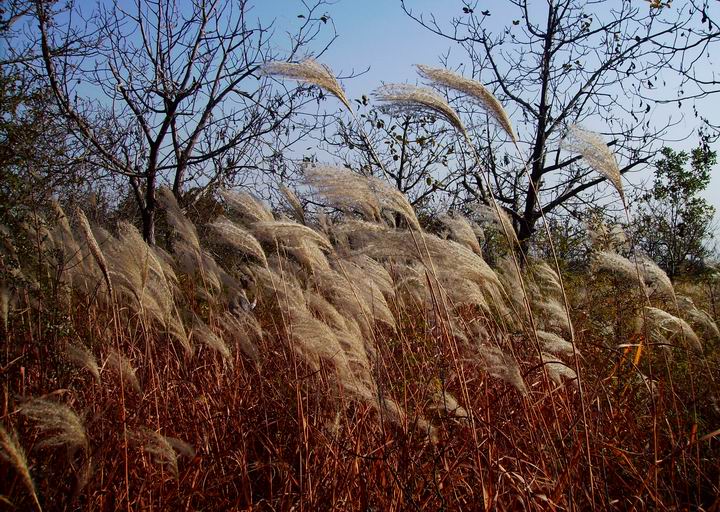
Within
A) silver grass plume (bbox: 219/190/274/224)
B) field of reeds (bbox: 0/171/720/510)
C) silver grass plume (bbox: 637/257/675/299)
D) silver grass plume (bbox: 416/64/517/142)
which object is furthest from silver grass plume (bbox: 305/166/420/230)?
silver grass plume (bbox: 637/257/675/299)

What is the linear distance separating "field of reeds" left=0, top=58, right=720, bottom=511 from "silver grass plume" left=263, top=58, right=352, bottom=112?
2 centimetres

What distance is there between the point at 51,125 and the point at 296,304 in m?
4.18

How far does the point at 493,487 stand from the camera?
7.39 ft

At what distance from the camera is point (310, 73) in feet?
7.20

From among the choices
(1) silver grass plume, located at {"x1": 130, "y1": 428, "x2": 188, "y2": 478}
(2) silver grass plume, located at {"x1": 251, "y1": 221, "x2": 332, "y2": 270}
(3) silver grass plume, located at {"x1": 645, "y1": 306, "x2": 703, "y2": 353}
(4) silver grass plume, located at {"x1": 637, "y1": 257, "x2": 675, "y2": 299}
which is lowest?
(1) silver grass plume, located at {"x1": 130, "y1": 428, "x2": 188, "y2": 478}

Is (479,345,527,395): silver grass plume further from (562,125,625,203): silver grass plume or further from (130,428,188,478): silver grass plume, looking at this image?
(130,428,188,478): silver grass plume

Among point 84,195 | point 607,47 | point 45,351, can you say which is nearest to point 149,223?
point 84,195

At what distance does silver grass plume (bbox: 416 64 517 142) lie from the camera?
2000 mm

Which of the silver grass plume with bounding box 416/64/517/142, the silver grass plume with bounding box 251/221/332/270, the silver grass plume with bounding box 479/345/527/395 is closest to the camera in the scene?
the silver grass plume with bounding box 416/64/517/142

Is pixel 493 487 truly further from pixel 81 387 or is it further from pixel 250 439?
pixel 81 387

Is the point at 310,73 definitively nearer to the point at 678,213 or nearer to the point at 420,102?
the point at 420,102

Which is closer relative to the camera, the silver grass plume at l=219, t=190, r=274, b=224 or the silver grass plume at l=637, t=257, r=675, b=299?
the silver grass plume at l=637, t=257, r=675, b=299

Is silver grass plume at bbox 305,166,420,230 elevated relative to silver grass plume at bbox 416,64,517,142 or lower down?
lower down

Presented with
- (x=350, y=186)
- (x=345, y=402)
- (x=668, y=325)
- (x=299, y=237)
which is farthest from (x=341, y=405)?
(x=668, y=325)
